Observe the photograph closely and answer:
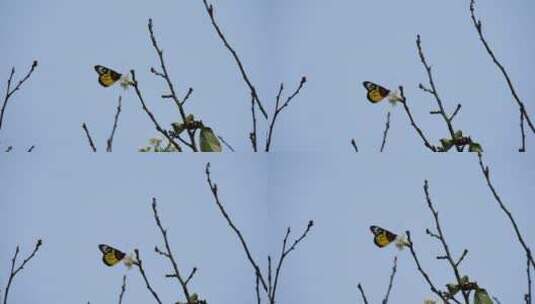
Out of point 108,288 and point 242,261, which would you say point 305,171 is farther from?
point 108,288

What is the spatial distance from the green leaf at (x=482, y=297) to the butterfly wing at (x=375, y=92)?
0.60 m

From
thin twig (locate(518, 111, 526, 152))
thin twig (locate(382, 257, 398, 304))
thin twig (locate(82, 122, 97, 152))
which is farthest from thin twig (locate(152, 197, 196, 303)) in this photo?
thin twig (locate(518, 111, 526, 152))

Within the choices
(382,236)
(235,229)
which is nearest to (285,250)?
(235,229)

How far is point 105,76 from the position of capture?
193 centimetres

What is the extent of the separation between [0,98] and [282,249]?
0.91 m

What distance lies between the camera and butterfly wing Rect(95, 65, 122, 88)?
192cm

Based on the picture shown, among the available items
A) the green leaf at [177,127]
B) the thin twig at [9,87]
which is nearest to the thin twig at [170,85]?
the green leaf at [177,127]

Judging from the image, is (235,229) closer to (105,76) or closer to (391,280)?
(391,280)

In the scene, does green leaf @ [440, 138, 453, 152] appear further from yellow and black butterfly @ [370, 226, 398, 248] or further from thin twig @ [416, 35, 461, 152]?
yellow and black butterfly @ [370, 226, 398, 248]

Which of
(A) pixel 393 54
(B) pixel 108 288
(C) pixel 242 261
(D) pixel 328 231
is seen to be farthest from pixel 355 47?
(B) pixel 108 288

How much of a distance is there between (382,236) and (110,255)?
767mm

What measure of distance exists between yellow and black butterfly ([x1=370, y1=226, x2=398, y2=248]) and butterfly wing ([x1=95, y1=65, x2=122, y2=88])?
0.85 metres

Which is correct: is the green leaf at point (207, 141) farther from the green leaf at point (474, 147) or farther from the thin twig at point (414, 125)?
the green leaf at point (474, 147)

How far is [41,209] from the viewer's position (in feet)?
6.11
